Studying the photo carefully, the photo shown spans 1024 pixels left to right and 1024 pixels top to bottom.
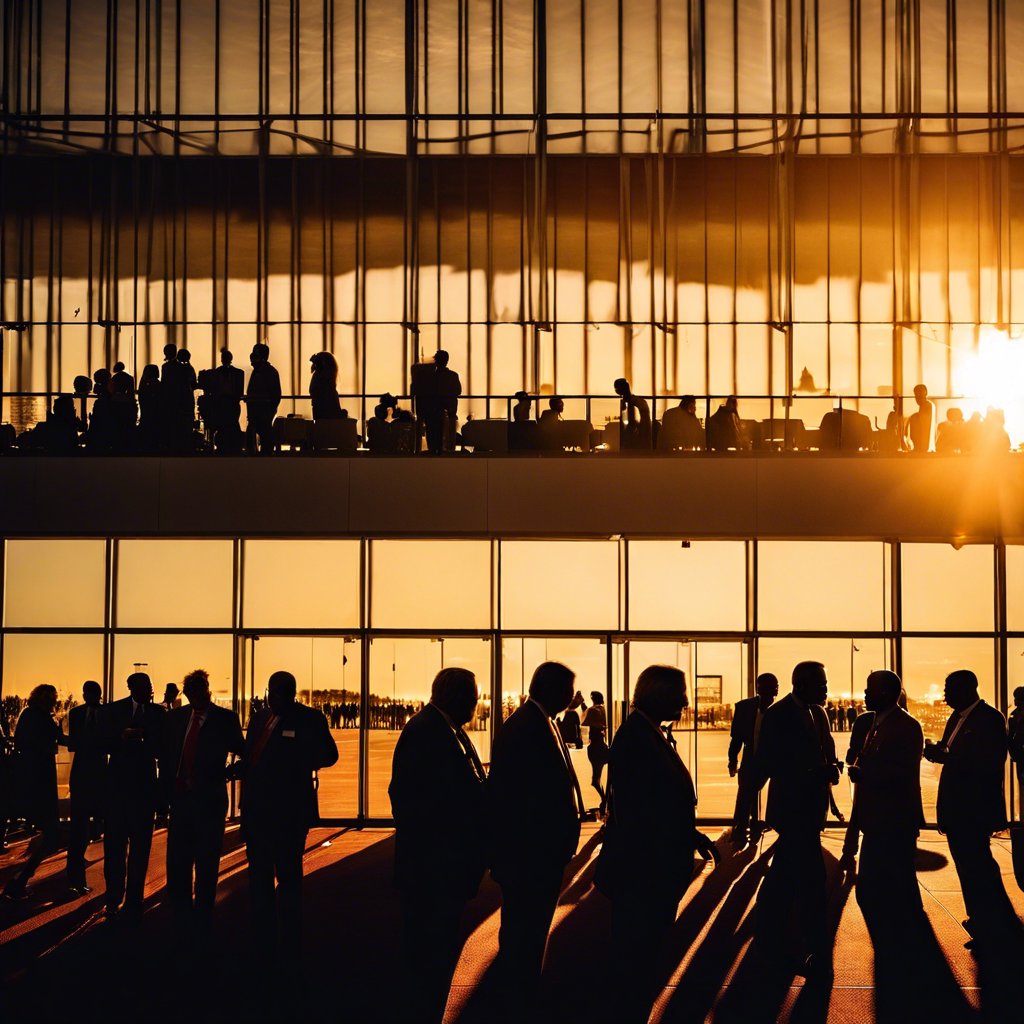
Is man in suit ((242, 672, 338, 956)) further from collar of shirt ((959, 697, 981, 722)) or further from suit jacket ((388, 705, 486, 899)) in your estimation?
collar of shirt ((959, 697, 981, 722))

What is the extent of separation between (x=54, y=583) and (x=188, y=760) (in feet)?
32.0

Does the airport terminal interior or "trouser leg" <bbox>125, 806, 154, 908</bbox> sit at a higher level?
the airport terminal interior

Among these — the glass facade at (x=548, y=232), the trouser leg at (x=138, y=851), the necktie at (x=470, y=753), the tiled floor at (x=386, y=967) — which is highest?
the glass facade at (x=548, y=232)

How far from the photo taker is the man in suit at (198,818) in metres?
10.0

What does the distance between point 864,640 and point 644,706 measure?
12516mm

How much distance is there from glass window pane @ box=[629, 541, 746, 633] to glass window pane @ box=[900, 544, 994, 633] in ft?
7.54

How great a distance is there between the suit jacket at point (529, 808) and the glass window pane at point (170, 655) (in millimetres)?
12284

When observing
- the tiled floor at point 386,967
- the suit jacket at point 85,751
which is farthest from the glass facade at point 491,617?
the suit jacket at point 85,751

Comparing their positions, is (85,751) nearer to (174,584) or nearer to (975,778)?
(174,584)

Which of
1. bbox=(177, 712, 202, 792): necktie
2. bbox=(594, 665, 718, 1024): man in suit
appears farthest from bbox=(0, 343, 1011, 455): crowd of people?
bbox=(594, 665, 718, 1024): man in suit

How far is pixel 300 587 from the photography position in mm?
19281

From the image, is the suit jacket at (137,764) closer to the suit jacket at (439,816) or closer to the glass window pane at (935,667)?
the suit jacket at (439,816)

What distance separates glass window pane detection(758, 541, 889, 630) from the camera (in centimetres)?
1927

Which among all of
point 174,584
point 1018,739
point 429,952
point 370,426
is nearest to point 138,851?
point 429,952
